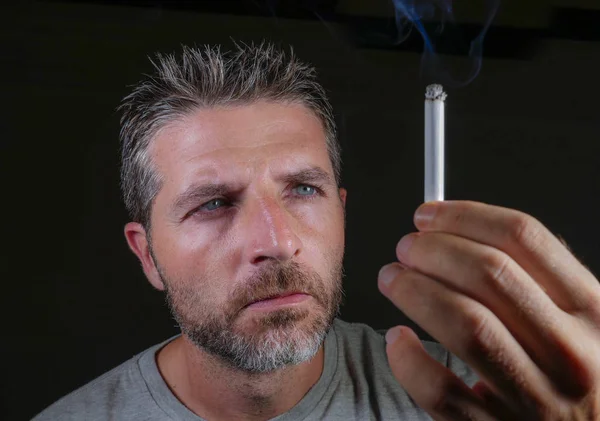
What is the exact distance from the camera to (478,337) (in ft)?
2.50

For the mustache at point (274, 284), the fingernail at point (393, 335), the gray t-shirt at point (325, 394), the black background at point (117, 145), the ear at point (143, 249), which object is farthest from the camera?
the black background at point (117, 145)

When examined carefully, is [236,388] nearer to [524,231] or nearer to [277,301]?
[277,301]

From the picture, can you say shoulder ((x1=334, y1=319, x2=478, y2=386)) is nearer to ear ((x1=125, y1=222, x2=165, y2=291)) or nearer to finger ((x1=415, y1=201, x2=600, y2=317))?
ear ((x1=125, y1=222, x2=165, y2=291))

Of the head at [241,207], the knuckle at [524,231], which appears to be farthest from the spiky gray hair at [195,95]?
the knuckle at [524,231]

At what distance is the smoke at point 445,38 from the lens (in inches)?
74.9

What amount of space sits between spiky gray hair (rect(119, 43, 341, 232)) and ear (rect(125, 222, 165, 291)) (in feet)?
0.12

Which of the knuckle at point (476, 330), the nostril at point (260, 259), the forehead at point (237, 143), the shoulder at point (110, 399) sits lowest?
the shoulder at point (110, 399)

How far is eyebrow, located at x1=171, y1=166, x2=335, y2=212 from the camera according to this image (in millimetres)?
1354

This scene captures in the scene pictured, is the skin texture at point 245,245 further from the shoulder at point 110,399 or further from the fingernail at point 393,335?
the fingernail at point 393,335

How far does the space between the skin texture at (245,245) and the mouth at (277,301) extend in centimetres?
1

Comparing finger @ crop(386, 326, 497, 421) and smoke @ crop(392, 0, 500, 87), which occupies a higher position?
smoke @ crop(392, 0, 500, 87)

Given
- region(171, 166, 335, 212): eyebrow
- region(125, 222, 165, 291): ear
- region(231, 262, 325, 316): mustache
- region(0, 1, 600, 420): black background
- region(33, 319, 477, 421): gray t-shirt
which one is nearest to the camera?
region(231, 262, 325, 316): mustache

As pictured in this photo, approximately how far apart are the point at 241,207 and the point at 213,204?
87 millimetres

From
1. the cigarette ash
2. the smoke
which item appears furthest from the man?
the smoke
